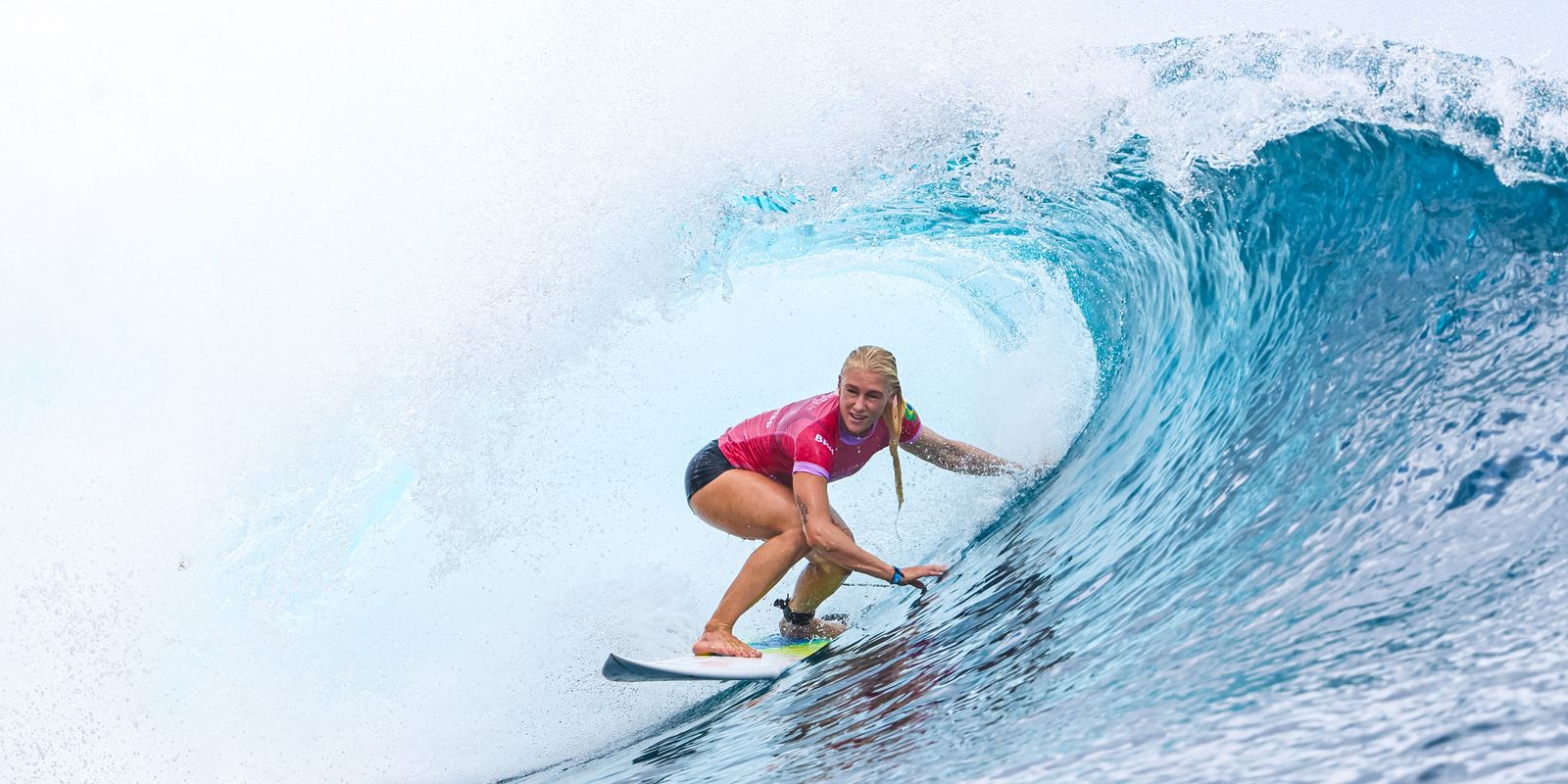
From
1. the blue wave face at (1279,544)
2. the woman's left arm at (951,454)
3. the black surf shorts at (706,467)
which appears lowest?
the blue wave face at (1279,544)

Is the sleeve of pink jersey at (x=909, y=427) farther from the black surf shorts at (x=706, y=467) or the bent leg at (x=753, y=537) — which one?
the black surf shorts at (x=706, y=467)

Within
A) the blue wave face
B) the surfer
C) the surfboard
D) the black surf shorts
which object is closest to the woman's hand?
the surfer

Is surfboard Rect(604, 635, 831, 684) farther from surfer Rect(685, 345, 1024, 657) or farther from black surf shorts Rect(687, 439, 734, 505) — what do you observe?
black surf shorts Rect(687, 439, 734, 505)

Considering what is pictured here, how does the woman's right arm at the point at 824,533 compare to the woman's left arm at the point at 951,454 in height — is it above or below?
below

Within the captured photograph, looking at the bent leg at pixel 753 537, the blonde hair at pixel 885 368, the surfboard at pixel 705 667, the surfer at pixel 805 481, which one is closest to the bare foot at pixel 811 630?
the surfer at pixel 805 481

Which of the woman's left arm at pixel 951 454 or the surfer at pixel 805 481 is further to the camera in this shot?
the woman's left arm at pixel 951 454

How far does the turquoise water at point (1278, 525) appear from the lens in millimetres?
1951

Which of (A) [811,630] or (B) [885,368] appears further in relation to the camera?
(A) [811,630]

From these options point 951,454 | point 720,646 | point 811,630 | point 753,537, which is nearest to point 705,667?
point 720,646

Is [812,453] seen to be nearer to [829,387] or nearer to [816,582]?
[816,582]

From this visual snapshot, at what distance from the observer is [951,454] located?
4.47m

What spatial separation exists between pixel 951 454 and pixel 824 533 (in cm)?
91

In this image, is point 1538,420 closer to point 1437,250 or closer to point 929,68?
point 1437,250

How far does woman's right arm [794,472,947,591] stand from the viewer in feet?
12.3
